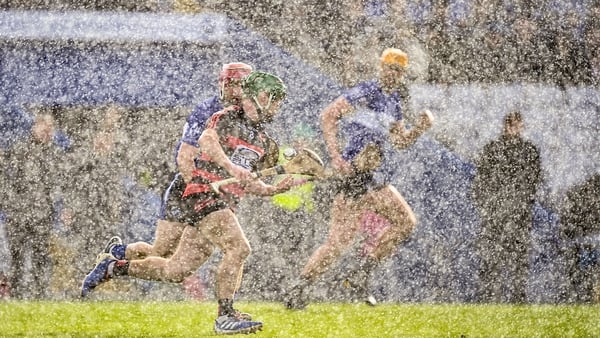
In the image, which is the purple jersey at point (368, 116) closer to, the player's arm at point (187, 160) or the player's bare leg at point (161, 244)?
the player's arm at point (187, 160)

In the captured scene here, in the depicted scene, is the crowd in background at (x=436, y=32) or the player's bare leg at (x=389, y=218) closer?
the player's bare leg at (x=389, y=218)

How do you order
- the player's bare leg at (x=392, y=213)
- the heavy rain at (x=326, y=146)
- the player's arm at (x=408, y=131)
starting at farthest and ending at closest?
the heavy rain at (x=326, y=146) → the player's arm at (x=408, y=131) → the player's bare leg at (x=392, y=213)

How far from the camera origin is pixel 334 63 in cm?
529

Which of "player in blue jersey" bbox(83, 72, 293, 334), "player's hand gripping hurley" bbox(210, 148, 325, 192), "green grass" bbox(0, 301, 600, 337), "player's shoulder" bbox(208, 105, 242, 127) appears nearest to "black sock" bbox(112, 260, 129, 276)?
"player in blue jersey" bbox(83, 72, 293, 334)

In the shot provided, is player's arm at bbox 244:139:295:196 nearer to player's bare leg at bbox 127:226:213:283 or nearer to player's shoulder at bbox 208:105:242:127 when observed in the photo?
player's shoulder at bbox 208:105:242:127

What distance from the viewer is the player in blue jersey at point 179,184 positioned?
4.24 m

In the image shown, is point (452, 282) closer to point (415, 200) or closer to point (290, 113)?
point (415, 200)

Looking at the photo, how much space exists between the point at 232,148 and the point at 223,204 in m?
0.28

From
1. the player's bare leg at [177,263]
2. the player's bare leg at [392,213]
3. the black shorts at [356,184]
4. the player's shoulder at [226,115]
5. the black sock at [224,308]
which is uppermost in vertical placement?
the player's shoulder at [226,115]

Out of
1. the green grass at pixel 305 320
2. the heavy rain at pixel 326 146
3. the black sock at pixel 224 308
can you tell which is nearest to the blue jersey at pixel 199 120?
the heavy rain at pixel 326 146

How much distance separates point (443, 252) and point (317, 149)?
120cm

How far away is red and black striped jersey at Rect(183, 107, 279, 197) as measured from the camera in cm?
422

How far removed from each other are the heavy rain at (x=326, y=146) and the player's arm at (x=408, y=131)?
15 mm

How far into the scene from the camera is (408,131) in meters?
4.93
